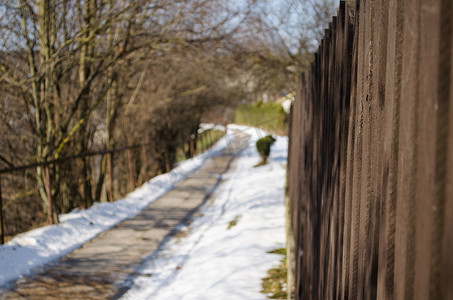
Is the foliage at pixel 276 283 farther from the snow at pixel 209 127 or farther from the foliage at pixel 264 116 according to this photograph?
the foliage at pixel 264 116

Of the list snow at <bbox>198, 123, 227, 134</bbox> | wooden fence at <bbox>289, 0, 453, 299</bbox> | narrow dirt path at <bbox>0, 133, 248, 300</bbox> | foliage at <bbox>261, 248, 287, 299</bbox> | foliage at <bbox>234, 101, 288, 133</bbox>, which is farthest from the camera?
foliage at <bbox>234, 101, 288, 133</bbox>

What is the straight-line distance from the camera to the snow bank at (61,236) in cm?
593

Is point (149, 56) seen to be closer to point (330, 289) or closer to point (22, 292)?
point (22, 292)

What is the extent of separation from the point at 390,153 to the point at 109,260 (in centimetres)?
580

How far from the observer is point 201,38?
10492mm

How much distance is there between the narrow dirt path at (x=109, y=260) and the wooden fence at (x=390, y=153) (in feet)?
12.0

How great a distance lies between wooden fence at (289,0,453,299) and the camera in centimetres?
80

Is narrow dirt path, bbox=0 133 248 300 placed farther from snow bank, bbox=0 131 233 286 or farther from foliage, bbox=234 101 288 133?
foliage, bbox=234 101 288 133

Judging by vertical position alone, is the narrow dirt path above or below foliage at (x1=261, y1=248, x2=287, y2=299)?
below

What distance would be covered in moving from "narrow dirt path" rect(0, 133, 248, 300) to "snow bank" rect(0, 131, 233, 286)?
19 centimetres

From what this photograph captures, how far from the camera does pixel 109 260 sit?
21.0 ft

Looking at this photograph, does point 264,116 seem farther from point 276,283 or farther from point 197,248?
point 276,283

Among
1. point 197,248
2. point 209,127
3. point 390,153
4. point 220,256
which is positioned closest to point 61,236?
point 197,248

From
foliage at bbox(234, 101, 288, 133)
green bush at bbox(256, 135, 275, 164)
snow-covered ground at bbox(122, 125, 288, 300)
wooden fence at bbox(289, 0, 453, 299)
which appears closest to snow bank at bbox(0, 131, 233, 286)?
snow-covered ground at bbox(122, 125, 288, 300)
